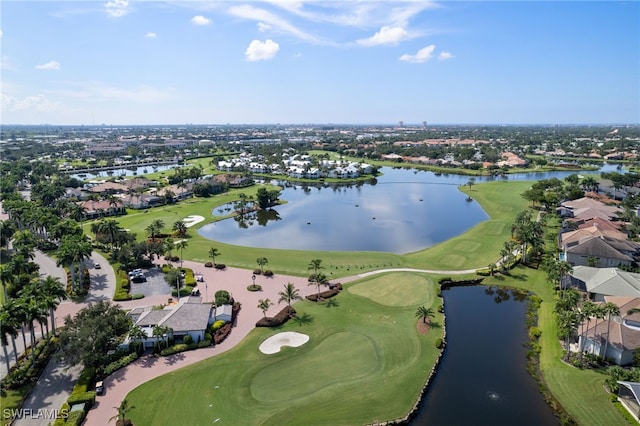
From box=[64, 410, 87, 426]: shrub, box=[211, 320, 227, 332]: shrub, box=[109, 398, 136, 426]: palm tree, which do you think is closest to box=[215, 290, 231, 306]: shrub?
box=[211, 320, 227, 332]: shrub

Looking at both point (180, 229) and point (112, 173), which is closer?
point (180, 229)

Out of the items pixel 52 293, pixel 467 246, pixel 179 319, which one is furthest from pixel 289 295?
pixel 467 246

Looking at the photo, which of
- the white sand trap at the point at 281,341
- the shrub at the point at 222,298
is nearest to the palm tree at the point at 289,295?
the white sand trap at the point at 281,341

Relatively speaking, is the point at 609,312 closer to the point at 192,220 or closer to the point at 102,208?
the point at 192,220

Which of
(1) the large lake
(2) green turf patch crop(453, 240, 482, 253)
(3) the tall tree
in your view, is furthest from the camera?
(1) the large lake

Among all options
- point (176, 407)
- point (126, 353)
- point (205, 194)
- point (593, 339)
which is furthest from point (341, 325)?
point (205, 194)

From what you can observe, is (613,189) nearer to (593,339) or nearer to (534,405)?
(593,339)

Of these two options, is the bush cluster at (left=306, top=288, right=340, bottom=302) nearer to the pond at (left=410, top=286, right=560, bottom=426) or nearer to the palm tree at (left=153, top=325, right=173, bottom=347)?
the pond at (left=410, top=286, right=560, bottom=426)
